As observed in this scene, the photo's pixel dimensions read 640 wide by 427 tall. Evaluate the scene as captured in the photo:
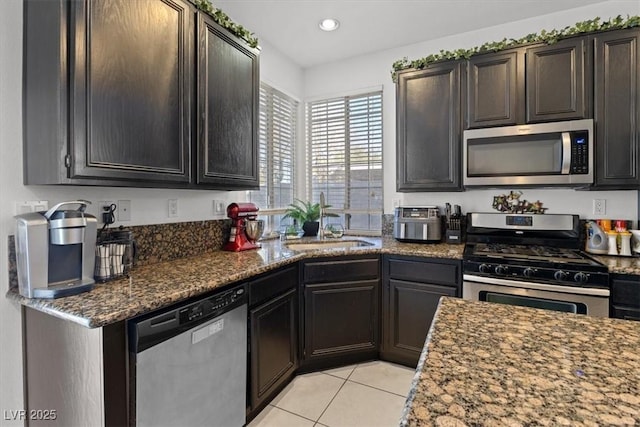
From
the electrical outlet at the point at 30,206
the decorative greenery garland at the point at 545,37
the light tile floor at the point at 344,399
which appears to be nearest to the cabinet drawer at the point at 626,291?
the light tile floor at the point at 344,399

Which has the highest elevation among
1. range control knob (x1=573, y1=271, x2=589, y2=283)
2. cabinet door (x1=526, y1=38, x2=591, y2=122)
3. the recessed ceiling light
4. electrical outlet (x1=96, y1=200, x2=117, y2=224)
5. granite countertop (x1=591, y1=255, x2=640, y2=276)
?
the recessed ceiling light

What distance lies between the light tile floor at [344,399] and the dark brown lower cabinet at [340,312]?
126mm

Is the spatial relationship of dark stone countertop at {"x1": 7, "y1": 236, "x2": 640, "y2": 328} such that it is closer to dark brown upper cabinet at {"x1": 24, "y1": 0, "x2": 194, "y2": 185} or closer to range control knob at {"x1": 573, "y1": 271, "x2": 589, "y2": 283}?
range control knob at {"x1": 573, "y1": 271, "x2": 589, "y2": 283}

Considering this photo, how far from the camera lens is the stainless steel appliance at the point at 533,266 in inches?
71.6

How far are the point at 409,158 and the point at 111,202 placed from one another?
2.15m

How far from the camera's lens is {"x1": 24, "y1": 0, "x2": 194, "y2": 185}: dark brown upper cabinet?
4.00 feet

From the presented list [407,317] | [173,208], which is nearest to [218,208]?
[173,208]

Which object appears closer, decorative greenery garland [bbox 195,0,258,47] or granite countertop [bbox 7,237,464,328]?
granite countertop [bbox 7,237,464,328]

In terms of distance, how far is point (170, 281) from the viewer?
147 cm

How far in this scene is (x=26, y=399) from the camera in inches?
53.1

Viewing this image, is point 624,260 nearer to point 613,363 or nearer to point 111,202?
point 613,363

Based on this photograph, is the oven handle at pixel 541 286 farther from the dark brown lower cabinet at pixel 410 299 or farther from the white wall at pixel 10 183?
the white wall at pixel 10 183

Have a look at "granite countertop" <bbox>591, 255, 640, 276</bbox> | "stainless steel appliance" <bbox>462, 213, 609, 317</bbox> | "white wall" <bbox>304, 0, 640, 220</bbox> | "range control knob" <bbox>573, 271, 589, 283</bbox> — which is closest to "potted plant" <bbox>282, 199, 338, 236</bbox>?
"white wall" <bbox>304, 0, 640, 220</bbox>

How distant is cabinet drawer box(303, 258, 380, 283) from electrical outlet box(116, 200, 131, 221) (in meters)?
1.15
